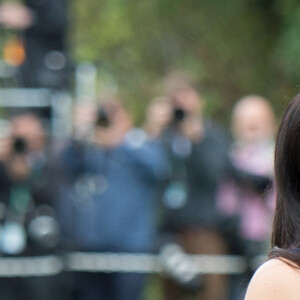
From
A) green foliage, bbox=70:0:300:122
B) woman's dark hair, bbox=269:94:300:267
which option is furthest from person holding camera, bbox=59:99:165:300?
woman's dark hair, bbox=269:94:300:267

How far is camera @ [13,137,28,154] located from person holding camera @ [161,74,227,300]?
885 millimetres

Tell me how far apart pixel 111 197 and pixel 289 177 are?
5.23 metres

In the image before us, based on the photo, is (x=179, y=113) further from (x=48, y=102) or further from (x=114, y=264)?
(x=114, y=264)

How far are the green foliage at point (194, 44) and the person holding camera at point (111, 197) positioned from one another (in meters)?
4.34

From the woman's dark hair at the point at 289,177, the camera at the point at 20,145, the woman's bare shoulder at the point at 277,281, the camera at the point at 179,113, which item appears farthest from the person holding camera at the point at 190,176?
the woman's bare shoulder at the point at 277,281

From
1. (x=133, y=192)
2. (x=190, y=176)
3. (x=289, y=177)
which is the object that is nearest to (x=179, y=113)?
(x=190, y=176)

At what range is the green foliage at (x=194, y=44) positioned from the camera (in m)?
13.2

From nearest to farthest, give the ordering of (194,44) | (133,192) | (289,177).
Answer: (289,177) → (133,192) → (194,44)

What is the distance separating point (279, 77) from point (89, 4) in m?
3.58

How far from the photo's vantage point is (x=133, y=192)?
7.96m

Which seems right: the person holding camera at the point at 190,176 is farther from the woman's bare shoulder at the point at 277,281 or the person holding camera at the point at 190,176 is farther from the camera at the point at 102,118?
the woman's bare shoulder at the point at 277,281

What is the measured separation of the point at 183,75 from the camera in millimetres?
8094

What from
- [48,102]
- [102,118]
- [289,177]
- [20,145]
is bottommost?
[289,177]

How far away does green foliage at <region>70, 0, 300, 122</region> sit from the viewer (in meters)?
13.2
